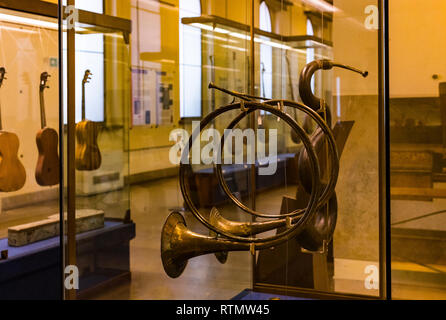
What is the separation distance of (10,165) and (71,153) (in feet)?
2.87

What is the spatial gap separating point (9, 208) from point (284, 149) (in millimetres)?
1887

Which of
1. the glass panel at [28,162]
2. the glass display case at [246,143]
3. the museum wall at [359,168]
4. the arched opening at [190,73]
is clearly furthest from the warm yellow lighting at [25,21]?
the museum wall at [359,168]

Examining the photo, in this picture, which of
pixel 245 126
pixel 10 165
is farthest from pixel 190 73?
pixel 10 165

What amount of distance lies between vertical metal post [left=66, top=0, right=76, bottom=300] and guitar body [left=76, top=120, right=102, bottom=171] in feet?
0.52

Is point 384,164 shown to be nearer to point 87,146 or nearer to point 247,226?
point 247,226

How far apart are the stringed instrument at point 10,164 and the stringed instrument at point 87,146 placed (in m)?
0.63

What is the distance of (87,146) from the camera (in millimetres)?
3713

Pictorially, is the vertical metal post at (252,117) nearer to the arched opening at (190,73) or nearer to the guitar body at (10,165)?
the arched opening at (190,73)

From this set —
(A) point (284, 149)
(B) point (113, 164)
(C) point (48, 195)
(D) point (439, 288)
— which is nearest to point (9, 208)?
(C) point (48, 195)

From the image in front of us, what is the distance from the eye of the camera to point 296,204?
10.3ft

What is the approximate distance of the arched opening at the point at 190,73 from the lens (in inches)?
131

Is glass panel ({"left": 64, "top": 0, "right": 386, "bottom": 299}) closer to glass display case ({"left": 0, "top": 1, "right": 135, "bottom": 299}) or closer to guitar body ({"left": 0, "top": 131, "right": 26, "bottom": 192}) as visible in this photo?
glass display case ({"left": 0, "top": 1, "right": 135, "bottom": 299})

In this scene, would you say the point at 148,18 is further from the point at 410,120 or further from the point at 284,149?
the point at 410,120

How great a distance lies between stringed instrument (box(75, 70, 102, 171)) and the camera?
360 centimetres
